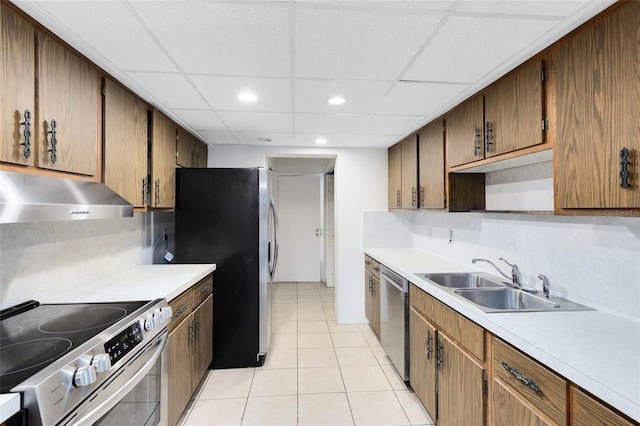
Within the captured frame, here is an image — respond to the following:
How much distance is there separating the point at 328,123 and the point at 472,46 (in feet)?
4.73

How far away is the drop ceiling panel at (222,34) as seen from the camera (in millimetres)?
1190

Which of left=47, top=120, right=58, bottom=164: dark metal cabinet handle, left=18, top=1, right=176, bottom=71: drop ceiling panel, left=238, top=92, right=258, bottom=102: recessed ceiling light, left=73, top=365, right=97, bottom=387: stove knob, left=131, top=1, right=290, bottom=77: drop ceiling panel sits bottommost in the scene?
left=73, top=365, right=97, bottom=387: stove knob

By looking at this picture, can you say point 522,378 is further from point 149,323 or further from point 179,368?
point 179,368

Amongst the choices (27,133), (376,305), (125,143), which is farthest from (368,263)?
(27,133)

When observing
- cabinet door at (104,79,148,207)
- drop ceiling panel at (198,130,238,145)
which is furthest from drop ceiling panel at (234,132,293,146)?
cabinet door at (104,79,148,207)

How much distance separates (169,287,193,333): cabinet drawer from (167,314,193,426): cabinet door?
1.4 inches

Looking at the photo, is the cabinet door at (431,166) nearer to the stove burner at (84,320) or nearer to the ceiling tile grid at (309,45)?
the ceiling tile grid at (309,45)

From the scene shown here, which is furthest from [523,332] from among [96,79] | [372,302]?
[96,79]

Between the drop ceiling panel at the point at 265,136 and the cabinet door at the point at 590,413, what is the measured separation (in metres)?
2.84

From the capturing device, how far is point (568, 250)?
1694mm

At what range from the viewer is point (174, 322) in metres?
1.93

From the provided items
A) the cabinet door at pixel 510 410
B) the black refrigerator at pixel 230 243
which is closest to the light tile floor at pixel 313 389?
the black refrigerator at pixel 230 243

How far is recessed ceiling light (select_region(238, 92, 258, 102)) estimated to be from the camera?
2.08 meters

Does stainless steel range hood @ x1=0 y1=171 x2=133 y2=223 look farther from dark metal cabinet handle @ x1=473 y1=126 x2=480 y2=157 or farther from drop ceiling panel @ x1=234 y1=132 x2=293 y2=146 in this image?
dark metal cabinet handle @ x1=473 y1=126 x2=480 y2=157
